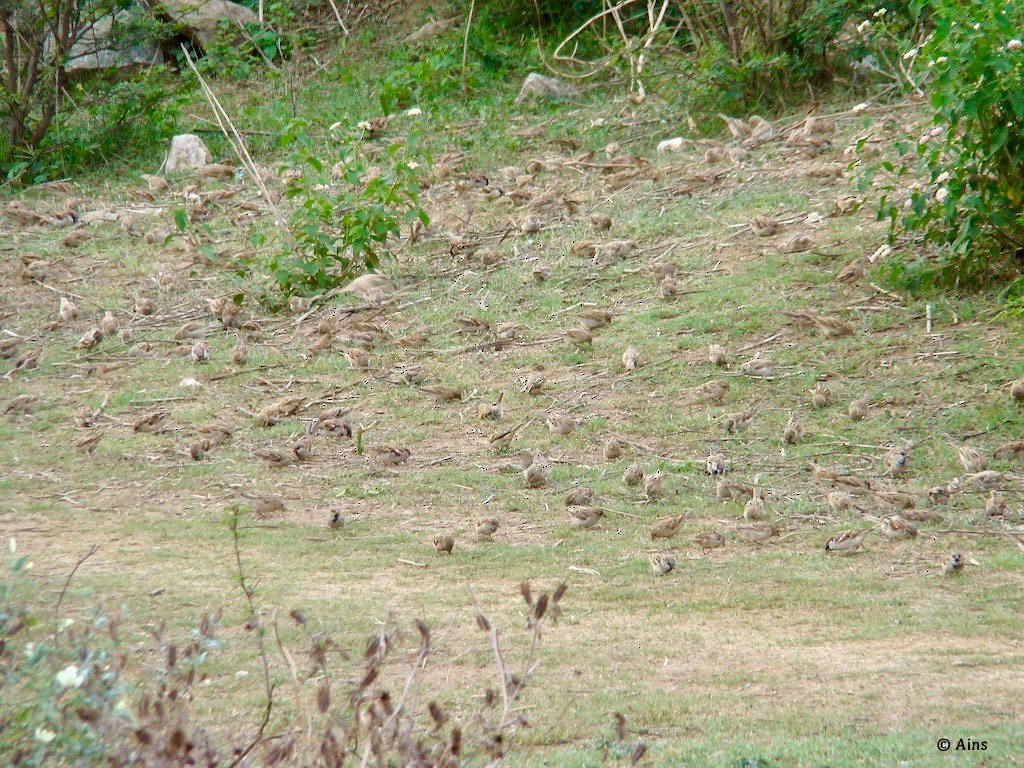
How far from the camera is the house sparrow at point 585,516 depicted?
5.85 metres

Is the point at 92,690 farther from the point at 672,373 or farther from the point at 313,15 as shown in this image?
the point at 313,15

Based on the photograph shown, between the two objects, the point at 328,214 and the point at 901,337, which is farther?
the point at 328,214

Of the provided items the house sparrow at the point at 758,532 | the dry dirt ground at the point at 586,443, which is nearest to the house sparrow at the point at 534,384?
the dry dirt ground at the point at 586,443

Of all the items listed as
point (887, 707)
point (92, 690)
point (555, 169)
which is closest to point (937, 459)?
point (887, 707)

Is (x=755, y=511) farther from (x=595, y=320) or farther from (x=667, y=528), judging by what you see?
(x=595, y=320)

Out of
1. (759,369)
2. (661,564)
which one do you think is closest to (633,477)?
(661,564)

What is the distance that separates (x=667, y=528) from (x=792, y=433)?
129 cm

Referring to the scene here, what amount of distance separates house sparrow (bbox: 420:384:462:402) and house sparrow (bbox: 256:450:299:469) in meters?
1.10

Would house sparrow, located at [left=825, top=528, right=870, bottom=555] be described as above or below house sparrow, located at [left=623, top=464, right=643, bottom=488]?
above

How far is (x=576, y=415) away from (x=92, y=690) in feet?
15.5

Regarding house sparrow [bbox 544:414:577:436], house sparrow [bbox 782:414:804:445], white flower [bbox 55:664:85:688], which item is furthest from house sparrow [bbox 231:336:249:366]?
white flower [bbox 55:664:85:688]

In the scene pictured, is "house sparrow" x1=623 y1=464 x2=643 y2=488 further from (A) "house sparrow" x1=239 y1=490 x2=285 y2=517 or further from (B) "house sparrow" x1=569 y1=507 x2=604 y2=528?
(A) "house sparrow" x1=239 y1=490 x2=285 y2=517

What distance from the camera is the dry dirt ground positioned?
4211mm

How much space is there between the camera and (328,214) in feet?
30.9
